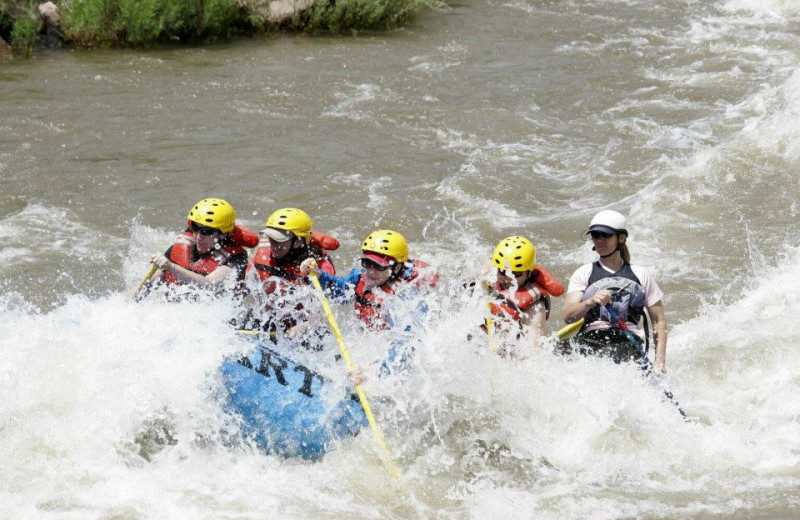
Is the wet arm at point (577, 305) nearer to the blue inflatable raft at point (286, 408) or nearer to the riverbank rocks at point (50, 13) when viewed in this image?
the blue inflatable raft at point (286, 408)

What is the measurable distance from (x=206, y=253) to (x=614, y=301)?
293 centimetres

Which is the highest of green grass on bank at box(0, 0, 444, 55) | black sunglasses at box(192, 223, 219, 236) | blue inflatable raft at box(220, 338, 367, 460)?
green grass on bank at box(0, 0, 444, 55)

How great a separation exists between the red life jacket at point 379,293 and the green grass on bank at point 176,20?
10.7m

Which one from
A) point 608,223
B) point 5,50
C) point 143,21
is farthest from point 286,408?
point 143,21

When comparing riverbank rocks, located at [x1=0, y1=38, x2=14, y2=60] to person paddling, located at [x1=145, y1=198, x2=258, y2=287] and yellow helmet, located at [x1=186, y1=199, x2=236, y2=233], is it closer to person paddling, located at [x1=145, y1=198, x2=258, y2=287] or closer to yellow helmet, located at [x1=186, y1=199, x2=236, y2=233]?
person paddling, located at [x1=145, y1=198, x2=258, y2=287]

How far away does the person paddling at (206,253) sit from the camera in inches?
284

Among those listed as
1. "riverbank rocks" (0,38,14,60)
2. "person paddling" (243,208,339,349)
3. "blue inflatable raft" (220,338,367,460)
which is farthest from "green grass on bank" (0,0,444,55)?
"blue inflatable raft" (220,338,367,460)

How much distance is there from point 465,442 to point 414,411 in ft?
1.26

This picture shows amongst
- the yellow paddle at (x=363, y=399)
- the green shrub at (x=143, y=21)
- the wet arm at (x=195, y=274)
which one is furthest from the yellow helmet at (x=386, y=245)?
the green shrub at (x=143, y=21)

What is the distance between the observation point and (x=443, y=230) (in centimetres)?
1059

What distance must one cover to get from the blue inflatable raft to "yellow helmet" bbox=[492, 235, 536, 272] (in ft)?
4.20

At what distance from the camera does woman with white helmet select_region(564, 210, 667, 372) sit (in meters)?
6.21

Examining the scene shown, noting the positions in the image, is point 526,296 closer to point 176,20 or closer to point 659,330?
point 659,330

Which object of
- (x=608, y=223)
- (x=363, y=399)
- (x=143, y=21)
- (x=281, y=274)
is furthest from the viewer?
(x=143, y=21)
